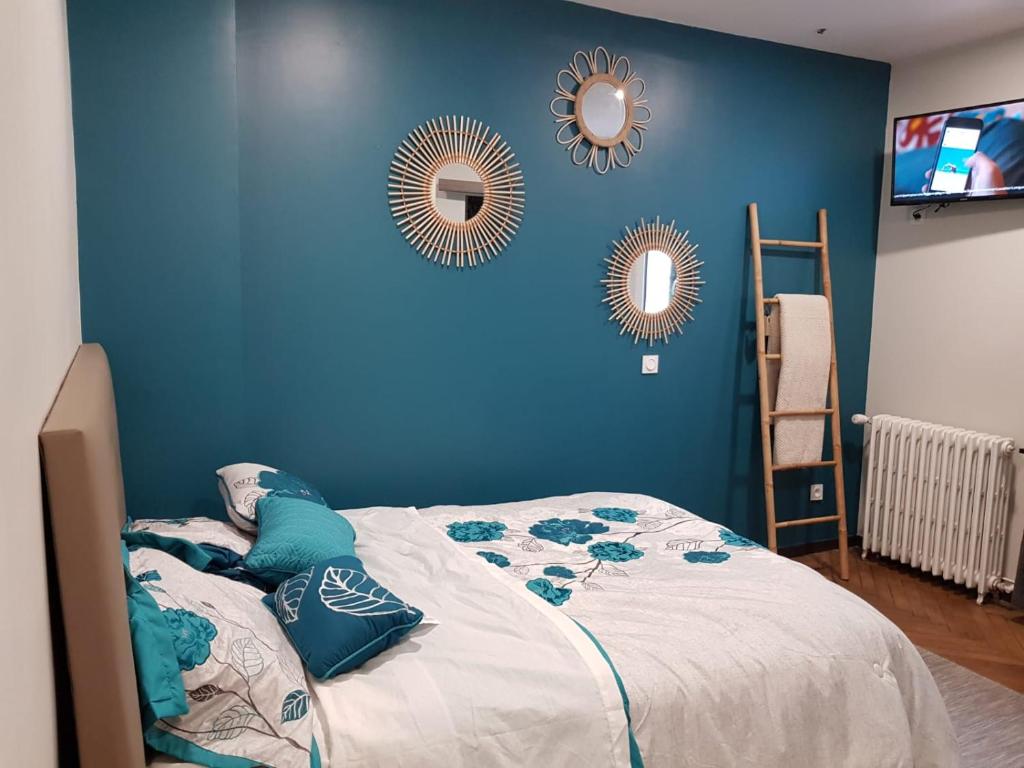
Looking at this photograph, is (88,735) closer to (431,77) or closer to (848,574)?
(431,77)

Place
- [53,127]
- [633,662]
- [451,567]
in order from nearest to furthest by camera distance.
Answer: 1. [53,127]
2. [633,662]
3. [451,567]

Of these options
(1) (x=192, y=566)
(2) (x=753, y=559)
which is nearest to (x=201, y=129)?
(1) (x=192, y=566)

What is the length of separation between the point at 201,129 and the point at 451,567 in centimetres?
165

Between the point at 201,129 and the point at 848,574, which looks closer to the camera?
the point at 201,129

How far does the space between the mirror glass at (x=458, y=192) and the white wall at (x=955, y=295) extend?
231cm

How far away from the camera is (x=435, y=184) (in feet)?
10.7

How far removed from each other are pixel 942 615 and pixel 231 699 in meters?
3.28

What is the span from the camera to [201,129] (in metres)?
2.66

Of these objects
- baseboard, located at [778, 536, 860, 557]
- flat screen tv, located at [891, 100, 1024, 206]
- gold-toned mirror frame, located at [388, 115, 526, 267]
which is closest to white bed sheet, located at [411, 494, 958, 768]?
gold-toned mirror frame, located at [388, 115, 526, 267]

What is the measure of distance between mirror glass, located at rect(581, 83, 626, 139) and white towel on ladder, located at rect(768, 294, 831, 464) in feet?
3.80

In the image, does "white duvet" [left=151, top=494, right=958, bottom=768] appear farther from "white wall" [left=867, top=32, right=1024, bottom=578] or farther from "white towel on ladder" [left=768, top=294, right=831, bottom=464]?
"white wall" [left=867, top=32, right=1024, bottom=578]

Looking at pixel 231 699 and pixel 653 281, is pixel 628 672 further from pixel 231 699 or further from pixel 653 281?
pixel 653 281

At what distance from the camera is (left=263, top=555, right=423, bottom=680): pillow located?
5.60 feet

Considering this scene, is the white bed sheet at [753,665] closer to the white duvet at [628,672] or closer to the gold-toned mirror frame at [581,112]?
the white duvet at [628,672]
